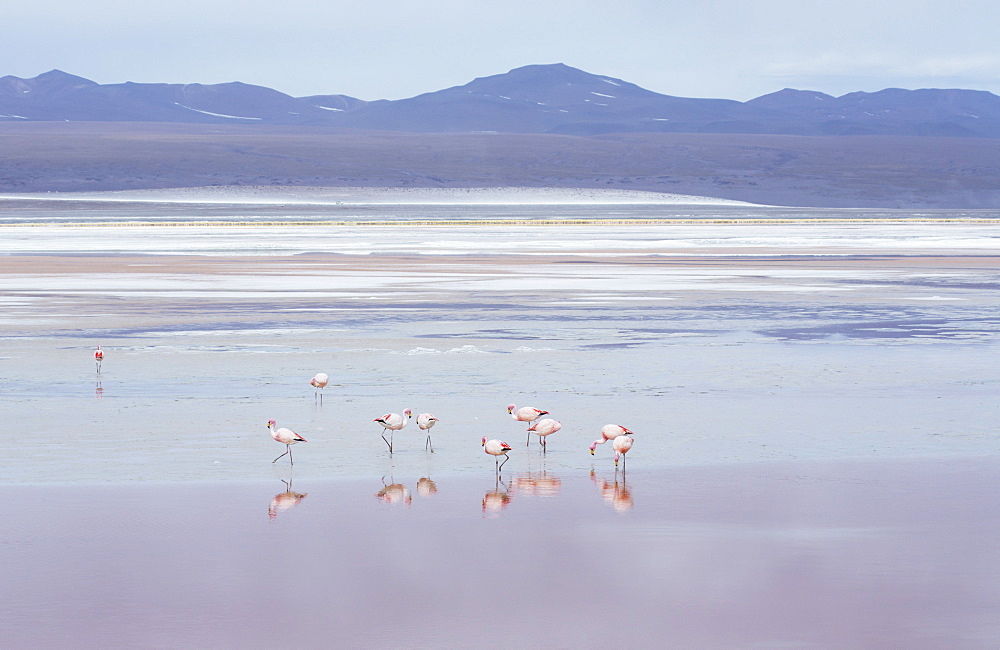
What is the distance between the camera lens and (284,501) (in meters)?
8.24

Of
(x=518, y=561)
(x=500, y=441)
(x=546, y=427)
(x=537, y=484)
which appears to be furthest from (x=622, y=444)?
(x=518, y=561)

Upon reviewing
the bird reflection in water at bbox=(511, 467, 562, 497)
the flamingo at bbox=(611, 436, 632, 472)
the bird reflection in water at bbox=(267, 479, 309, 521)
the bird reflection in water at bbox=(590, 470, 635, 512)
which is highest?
the flamingo at bbox=(611, 436, 632, 472)

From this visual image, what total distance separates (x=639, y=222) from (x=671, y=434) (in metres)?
61.8

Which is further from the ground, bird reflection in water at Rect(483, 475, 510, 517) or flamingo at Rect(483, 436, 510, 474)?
flamingo at Rect(483, 436, 510, 474)

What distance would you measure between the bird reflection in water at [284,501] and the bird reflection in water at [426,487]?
A: 67 centimetres

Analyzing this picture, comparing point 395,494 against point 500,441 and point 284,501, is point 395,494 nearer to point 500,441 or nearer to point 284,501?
point 284,501

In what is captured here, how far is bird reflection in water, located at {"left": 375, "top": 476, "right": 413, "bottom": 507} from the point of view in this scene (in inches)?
327

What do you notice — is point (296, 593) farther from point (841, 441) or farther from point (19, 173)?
point (19, 173)

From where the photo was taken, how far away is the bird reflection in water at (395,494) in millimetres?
8297

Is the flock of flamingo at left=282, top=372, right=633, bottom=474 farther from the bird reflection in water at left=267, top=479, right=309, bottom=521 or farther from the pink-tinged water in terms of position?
the bird reflection in water at left=267, top=479, right=309, bottom=521

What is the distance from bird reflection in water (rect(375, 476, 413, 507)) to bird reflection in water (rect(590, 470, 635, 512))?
1121 mm

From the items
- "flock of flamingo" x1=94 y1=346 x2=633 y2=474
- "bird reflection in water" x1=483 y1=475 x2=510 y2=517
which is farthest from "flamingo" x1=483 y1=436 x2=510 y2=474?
"bird reflection in water" x1=483 y1=475 x2=510 y2=517

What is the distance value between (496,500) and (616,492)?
0.72m

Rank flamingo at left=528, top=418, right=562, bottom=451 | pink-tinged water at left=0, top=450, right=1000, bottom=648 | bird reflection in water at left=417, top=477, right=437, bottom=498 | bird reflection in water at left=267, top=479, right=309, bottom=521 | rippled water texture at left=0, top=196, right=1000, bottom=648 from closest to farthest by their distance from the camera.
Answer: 1. pink-tinged water at left=0, top=450, right=1000, bottom=648
2. rippled water texture at left=0, top=196, right=1000, bottom=648
3. bird reflection in water at left=267, top=479, right=309, bottom=521
4. bird reflection in water at left=417, top=477, right=437, bottom=498
5. flamingo at left=528, top=418, right=562, bottom=451
